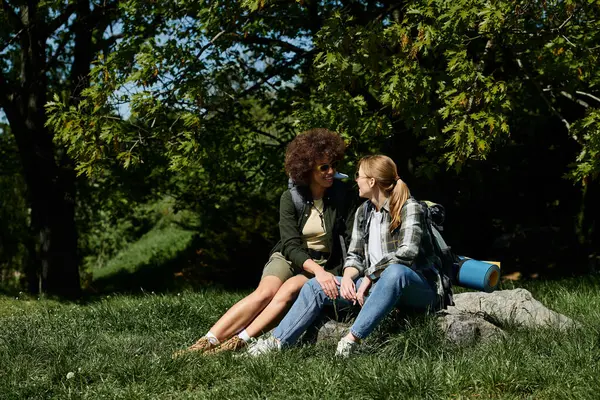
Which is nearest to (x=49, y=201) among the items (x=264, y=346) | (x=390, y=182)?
(x=264, y=346)

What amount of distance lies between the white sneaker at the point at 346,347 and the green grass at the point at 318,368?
8cm

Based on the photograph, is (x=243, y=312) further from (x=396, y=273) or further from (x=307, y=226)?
(x=396, y=273)

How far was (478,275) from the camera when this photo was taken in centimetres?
486

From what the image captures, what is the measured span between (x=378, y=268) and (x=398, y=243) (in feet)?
0.76

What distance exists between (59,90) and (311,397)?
31.4 ft

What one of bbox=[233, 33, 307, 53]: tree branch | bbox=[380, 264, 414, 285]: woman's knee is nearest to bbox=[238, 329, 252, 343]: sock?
bbox=[380, 264, 414, 285]: woman's knee

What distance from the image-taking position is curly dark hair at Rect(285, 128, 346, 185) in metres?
5.35

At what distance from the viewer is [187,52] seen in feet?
→ 26.6

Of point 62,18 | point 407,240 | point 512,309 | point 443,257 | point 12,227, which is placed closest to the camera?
point 407,240

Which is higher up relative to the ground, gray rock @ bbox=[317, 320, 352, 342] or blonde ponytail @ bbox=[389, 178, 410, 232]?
blonde ponytail @ bbox=[389, 178, 410, 232]

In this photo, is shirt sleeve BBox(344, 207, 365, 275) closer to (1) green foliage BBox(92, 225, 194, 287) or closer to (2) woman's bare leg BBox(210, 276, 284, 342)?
(2) woman's bare leg BBox(210, 276, 284, 342)

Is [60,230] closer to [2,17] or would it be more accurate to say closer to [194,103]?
[2,17]

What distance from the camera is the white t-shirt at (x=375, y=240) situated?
16.2 ft

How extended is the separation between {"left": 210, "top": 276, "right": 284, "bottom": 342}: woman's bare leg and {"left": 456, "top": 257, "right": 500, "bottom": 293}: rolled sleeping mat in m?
1.27
